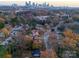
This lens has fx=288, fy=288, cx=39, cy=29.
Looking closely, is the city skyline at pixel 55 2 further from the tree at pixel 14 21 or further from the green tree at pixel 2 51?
the green tree at pixel 2 51

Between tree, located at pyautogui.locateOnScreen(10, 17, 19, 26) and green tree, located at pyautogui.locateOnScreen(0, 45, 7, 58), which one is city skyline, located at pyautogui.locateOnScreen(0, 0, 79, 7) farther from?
green tree, located at pyautogui.locateOnScreen(0, 45, 7, 58)

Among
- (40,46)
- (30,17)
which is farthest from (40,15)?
(40,46)

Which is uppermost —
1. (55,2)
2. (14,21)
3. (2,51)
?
(55,2)

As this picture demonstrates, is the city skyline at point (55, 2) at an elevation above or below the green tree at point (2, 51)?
above

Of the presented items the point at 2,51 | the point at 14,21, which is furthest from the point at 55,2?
the point at 2,51

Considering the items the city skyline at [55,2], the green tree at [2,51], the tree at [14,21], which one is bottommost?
the green tree at [2,51]

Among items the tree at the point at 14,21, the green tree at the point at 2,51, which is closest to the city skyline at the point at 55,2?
the tree at the point at 14,21

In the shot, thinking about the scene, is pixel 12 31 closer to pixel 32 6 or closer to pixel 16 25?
pixel 16 25

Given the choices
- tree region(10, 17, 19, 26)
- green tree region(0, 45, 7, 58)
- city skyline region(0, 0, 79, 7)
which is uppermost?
city skyline region(0, 0, 79, 7)

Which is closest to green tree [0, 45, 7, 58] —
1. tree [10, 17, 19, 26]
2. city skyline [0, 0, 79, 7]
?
tree [10, 17, 19, 26]

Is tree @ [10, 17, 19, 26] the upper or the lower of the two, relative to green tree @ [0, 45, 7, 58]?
Answer: upper

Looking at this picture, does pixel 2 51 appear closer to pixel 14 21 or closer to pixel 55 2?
pixel 14 21
